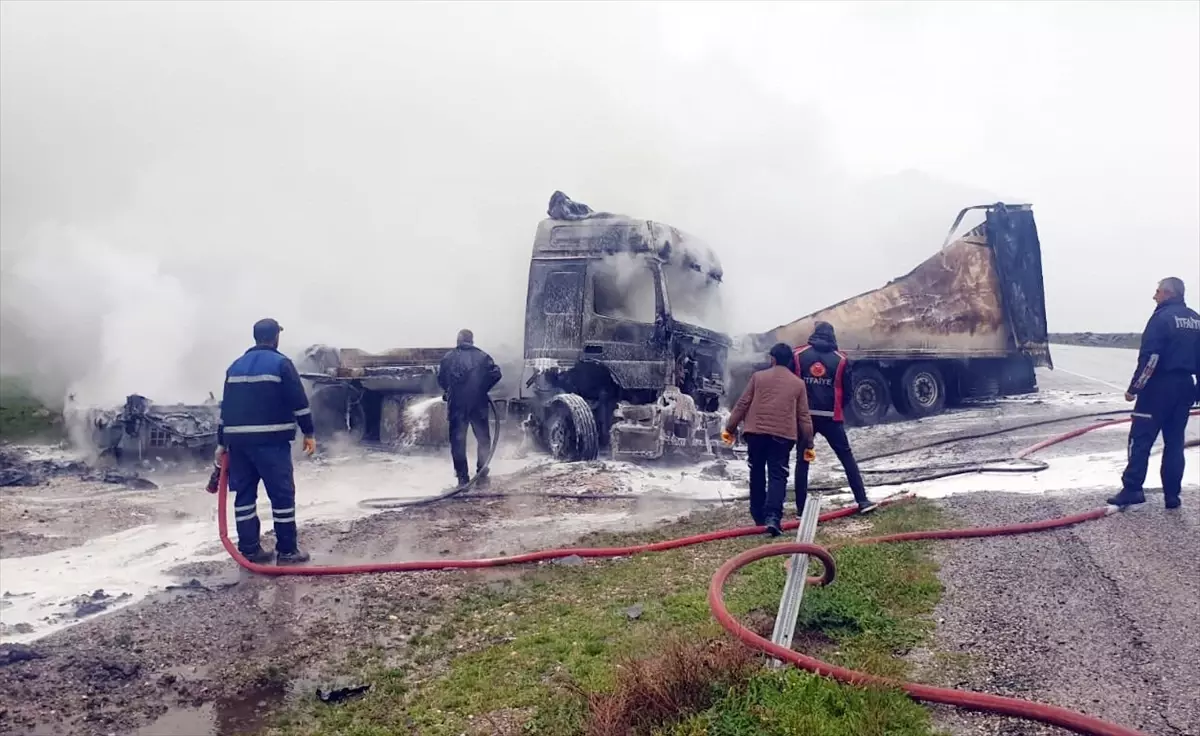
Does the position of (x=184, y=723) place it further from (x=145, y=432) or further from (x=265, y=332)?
(x=145, y=432)

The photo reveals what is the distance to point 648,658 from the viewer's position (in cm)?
338

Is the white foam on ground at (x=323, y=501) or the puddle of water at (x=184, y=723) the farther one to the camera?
the white foam on ground at (x=323, y=501)

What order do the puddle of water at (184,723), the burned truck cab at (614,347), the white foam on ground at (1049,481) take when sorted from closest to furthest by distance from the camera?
the puddle of water at (184,723)
the white foam on ground at (1049,481)
the burned truck cab at (614,347)

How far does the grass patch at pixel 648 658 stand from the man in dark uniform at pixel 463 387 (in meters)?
3.60

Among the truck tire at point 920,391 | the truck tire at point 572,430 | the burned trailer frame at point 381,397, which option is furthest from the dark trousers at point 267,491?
the truck tire at point 920,391

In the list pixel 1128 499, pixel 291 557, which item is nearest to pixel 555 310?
pixel 291 557

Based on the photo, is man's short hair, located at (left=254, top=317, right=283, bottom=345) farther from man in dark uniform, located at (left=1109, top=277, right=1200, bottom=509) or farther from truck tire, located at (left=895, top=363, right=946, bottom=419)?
truck tire, located at (left=895, top=363, right=946, bottom=419)

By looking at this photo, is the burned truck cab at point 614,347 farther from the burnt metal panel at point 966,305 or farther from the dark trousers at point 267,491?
the dark trousers at point 267,491

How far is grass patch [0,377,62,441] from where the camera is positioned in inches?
488

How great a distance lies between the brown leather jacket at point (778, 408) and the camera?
6.16 meters

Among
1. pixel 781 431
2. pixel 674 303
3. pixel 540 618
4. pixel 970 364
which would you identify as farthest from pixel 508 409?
pixel 970 364

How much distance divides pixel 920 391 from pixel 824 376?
8014 millimetres

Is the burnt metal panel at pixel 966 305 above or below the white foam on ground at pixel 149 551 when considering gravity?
above

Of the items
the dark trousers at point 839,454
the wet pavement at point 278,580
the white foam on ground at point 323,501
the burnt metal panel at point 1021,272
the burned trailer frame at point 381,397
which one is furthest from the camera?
the burnt metal panel at point 1021,272
